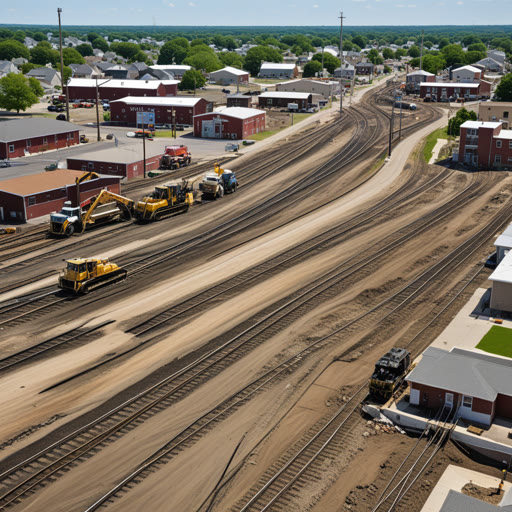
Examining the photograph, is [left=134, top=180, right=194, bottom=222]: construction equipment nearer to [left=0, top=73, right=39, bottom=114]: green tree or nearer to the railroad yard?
the railroad yard

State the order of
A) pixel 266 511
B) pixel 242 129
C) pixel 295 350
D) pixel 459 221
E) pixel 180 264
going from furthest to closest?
pixel 242 129, pixel 459 221, pixel 180 264, pixel 295 350, pixel 266 511

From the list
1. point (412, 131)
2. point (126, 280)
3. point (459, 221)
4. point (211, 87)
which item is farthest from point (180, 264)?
point (211, 87)

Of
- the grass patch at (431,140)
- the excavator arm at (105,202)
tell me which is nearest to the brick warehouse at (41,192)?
the excavator arm at (105,202)

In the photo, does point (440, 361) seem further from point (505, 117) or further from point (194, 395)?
point (505, 117)

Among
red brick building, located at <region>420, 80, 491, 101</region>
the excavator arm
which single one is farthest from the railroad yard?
red brick building, located at <region>420, 80, 491, 101</region>

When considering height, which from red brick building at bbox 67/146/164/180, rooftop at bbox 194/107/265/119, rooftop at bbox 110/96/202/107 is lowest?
red brick building at bbox 67/146/164/180

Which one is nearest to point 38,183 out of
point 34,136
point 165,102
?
point 34,136
